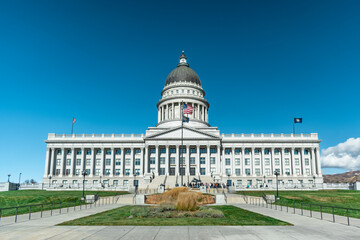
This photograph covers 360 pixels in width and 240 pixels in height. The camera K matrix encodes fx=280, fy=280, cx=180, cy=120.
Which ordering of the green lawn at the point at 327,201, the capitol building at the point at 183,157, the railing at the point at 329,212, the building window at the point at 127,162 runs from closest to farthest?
the railing at the point at 329,212, the green lawn at the point at 327,201, the capitol building at the point at 183,157, the building window at the point at 127,162

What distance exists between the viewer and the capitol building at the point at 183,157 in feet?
252

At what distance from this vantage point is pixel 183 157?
7812cm

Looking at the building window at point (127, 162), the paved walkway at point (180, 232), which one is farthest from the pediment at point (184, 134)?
the paved walkway at point (180, 232)

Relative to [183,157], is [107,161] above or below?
below

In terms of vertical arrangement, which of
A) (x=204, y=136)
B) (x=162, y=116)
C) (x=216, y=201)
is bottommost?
(x=216, y=201)

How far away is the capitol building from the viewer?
76.9 meters

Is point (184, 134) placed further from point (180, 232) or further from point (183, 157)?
point (180, 232)

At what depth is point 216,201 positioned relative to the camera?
32531 millimetres

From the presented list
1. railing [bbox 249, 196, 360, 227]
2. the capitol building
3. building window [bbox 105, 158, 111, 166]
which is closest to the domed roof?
the capitol building

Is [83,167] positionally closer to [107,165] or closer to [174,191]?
[107,165]

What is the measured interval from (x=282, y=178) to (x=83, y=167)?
56707mm

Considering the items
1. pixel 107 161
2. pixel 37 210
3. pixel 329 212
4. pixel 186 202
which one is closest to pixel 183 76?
pixel 107 161

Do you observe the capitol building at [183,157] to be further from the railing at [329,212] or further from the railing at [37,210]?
the railing at [329,212]

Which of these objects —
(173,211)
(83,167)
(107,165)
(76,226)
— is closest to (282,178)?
(107,165)
